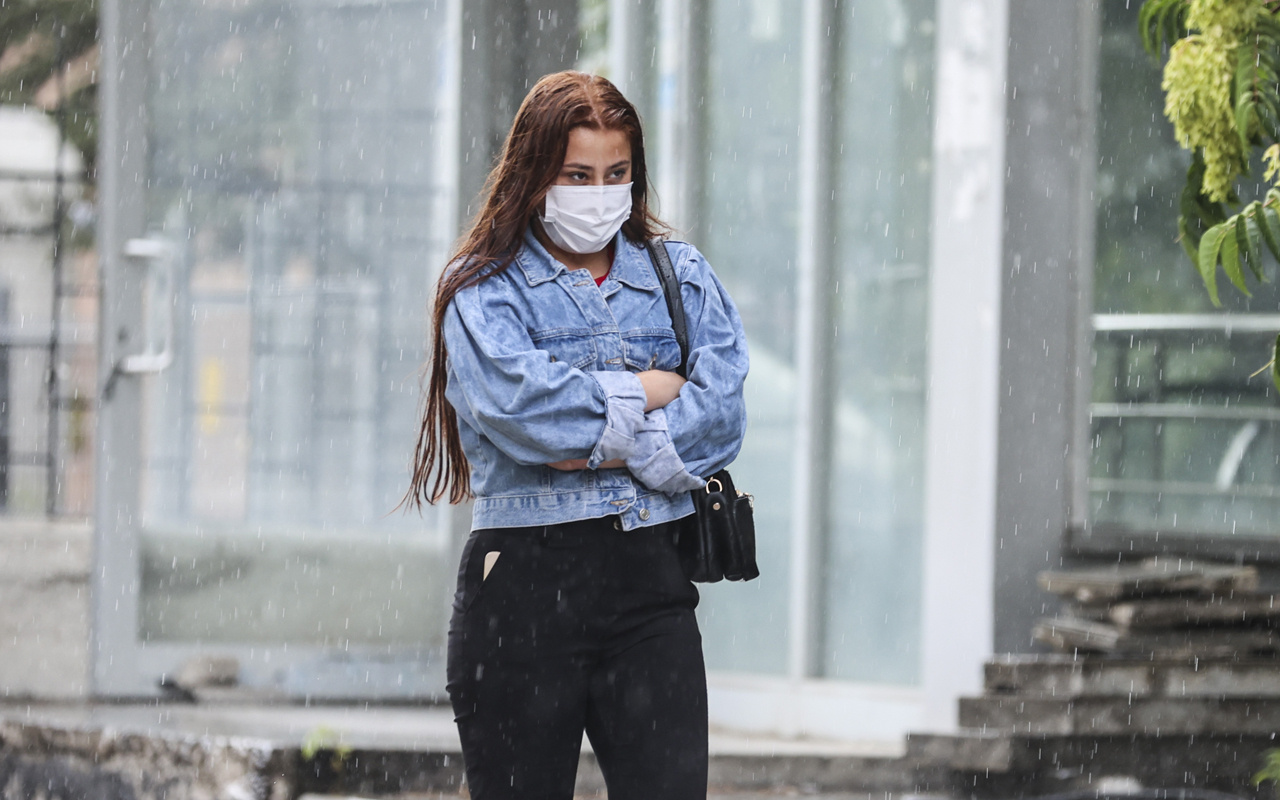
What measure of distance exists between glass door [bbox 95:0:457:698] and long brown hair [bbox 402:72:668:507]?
322 centimetres

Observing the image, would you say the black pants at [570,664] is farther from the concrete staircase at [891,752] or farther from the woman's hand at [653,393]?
the concrete staircase at [891,752]

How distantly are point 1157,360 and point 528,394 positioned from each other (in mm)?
3436

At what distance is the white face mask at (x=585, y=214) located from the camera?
2.44m

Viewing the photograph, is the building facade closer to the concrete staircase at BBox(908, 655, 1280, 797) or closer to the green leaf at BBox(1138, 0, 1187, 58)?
the concrete staircase at BBox(908, 655, 1280, 797)

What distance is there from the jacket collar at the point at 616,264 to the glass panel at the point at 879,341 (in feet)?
10.4

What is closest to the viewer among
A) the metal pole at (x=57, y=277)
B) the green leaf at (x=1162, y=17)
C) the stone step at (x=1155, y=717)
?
the green leaf at (x=1162, y=17)

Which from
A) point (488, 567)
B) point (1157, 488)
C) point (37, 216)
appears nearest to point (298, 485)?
point (37, 216)

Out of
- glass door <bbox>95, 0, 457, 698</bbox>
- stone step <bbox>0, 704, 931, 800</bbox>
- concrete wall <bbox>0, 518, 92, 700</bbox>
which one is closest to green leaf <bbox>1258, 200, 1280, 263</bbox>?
stone step <bbox>0, 704, 931, 800</bbox>

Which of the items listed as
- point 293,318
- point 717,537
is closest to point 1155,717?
point 717,537

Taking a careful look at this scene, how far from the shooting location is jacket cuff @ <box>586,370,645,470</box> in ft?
7.73

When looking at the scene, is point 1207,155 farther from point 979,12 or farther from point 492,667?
point 979,12

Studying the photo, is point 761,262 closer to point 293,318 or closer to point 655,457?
point 293,318

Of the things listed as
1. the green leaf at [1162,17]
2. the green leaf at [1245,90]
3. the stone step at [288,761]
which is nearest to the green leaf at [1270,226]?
the green leaf at [1245,90]

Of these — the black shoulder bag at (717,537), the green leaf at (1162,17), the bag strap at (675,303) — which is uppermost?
the green leaf at (1162,17)
